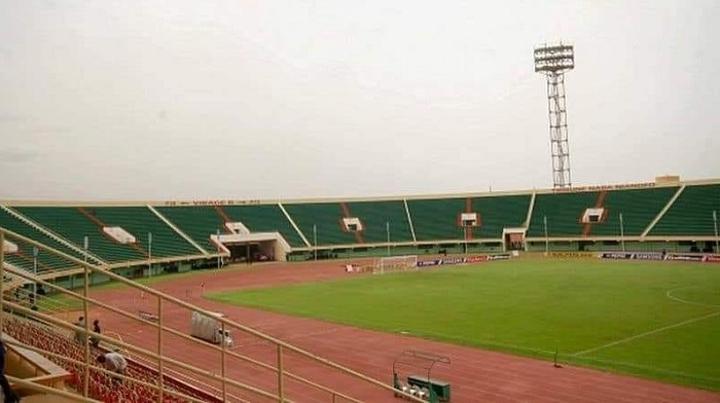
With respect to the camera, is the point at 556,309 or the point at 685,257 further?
the point at 685,257

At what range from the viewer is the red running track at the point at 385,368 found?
619 inches

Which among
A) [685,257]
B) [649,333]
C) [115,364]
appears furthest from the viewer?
[685,257]

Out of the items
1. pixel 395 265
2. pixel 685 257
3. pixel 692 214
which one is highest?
pixel 692 214

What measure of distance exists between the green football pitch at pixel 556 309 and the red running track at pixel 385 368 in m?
1.06

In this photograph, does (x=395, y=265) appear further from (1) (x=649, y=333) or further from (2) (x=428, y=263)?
(1) (x=649, y=333)

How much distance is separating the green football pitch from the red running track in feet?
3.49

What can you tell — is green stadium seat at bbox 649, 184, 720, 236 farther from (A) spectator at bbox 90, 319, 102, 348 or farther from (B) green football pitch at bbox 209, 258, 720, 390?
(A) spectator at bbox 90, 319, 102, 348

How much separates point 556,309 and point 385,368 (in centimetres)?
1325

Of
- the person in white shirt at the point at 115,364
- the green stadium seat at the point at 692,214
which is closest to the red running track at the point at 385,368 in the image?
the person in white shirt at the point at 115,364

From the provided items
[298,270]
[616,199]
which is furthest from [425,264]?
[616,199]

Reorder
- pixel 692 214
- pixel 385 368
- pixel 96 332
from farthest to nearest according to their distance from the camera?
1. pixel 692 214
2. pixel 385 368
3. pixel 96 332

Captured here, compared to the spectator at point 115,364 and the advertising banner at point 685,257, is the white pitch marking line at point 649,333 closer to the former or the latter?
the spectator at point 115,364

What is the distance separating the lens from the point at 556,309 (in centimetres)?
2858

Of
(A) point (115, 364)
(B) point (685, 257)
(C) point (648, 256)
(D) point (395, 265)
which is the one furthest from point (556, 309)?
(C) point (648, 256)
